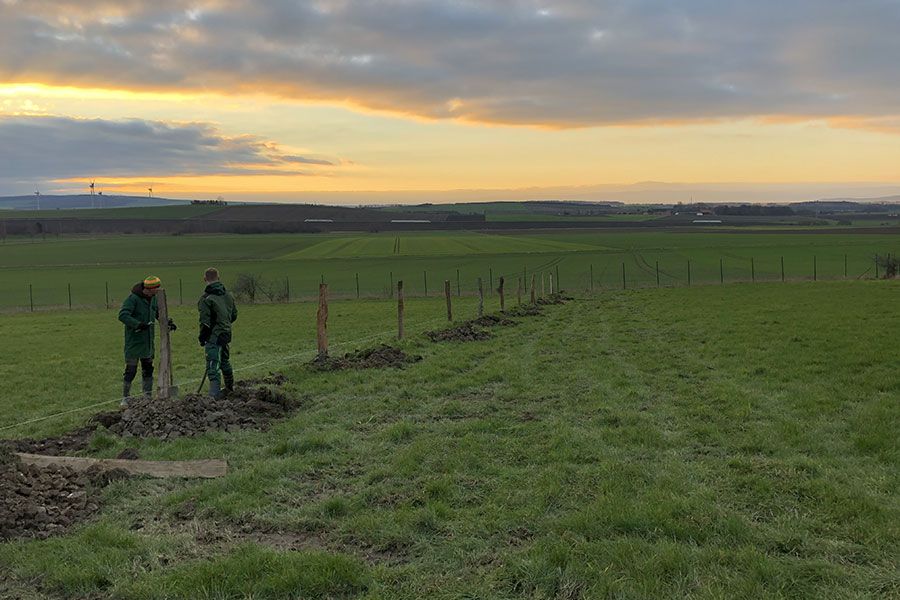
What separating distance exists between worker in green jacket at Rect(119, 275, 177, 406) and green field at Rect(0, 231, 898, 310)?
31173 mm

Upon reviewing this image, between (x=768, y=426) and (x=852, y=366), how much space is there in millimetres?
5198

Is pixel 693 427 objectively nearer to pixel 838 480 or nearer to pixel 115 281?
pixel 838 480

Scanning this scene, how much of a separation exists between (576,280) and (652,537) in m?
44.8

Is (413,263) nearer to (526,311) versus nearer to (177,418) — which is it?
(526,311)

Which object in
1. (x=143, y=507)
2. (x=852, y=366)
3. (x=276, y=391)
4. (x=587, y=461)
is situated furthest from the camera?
(x=852, y=366)

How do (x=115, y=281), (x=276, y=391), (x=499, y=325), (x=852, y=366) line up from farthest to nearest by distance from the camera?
(x=115, y=281) < (x=499, y=325) < (x=852, y=366) < (x=276, y=391)

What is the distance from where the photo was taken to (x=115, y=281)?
2124 inches

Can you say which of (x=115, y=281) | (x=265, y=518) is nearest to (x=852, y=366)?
(x=265, y=518)

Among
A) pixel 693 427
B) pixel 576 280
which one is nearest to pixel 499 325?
pixel 693 427

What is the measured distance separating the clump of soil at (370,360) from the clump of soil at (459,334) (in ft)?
8.77

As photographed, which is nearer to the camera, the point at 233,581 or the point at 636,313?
the point at 233,581

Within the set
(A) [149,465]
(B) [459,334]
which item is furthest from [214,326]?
(B) [459,334]

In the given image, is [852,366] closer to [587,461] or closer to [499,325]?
[587,461]

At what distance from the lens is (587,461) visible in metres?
7.53
